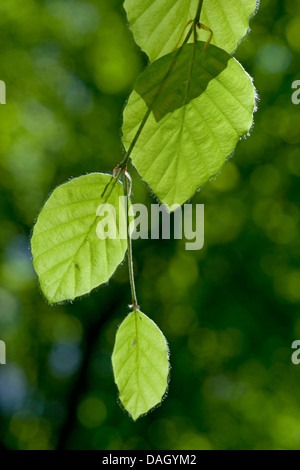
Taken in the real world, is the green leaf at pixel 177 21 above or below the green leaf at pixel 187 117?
above

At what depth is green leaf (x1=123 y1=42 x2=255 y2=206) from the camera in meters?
0.31

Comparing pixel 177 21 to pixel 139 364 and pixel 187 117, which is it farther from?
pixel 139 364

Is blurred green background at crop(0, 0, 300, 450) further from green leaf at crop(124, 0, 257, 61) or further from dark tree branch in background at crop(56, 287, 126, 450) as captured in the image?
green leaf at crop(124, 0, 257, 61)

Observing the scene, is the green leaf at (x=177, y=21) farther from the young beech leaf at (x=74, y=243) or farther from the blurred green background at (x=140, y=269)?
the blurred green background at (x=140, y=269)

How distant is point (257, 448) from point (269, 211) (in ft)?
8.16

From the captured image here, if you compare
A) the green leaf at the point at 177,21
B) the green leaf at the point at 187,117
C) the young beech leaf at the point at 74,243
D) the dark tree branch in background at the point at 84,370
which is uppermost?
the green leaf at the point at 177,21

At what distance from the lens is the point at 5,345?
5305 millimetres

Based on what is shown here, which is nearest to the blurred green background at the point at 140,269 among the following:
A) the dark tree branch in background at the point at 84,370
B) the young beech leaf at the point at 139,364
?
the dark tree branch in background at the point at 84,370

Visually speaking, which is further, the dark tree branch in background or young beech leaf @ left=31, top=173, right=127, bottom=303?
the dark tree branch in background

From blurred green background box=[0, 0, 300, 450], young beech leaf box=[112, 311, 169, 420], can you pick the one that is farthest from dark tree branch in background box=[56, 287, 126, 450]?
young beech leaf box=[112, 311, 169, 420]

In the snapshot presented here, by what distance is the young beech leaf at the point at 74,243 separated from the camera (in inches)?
13.8

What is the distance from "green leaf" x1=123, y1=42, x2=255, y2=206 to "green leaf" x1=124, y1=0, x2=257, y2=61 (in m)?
0.03

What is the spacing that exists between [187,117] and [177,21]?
0.07m

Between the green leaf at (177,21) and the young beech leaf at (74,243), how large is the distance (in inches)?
3.9
